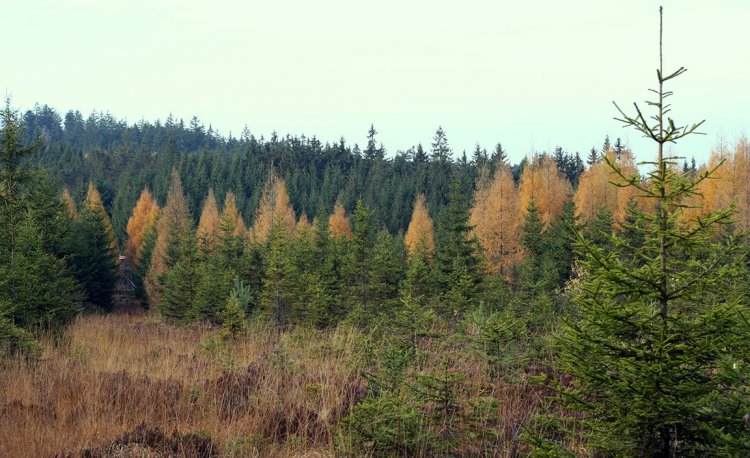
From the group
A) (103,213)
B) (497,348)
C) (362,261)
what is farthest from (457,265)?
(103,213)

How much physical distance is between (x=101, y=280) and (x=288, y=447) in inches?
1449

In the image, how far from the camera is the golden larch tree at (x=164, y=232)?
40.0m

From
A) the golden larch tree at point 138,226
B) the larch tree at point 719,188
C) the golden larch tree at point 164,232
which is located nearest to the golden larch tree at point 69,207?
the golden larch tree at point 138,226

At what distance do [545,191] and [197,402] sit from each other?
147ft

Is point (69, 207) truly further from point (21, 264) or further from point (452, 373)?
point (452, 373)

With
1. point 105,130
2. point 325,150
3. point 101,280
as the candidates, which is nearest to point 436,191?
point 325,150

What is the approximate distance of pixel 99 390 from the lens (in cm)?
566

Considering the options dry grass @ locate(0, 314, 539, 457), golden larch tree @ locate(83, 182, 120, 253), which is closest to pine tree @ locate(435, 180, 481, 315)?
dry grass @ locate(0, 314, 539, 457)

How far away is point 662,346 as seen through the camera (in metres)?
→ 3.22

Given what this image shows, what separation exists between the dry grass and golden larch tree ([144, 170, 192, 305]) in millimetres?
29292

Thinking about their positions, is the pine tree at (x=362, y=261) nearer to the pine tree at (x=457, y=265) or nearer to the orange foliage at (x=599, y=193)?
the pine tree at (x=457, y=265)

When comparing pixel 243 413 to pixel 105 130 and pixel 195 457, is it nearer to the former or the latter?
pixel 195 457

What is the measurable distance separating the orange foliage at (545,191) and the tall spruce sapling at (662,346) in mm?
35365

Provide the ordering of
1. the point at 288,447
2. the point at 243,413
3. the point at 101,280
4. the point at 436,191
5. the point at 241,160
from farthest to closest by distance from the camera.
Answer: the point at 241,160
the point at 436,191
the point at 101,280
the point at 243,413
the point at 288,447
